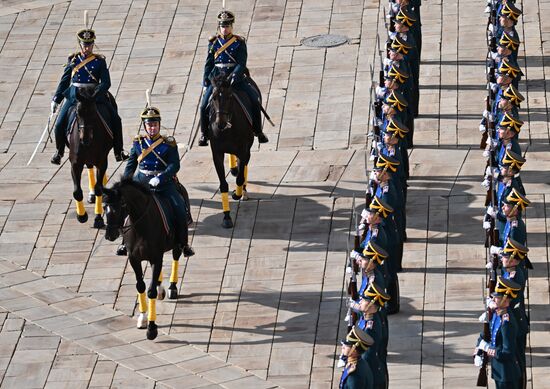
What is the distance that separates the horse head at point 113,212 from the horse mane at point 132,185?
4.8 inches

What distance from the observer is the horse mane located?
29266 millimetres

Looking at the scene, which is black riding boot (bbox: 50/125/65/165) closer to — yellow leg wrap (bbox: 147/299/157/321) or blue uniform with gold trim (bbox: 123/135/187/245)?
blue uniform with gold trim (bbox: 123/135/187/245)

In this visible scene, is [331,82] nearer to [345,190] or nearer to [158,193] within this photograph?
[345,190]

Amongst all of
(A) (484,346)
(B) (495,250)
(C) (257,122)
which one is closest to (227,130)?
(C) (257,122)

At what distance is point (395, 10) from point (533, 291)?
9.20 m

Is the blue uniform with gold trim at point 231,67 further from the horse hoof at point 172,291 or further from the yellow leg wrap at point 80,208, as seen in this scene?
the horse hoof at point 172,291

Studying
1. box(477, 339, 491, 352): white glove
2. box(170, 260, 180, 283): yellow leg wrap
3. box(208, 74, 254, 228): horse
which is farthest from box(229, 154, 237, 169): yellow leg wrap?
box(477, 339, 491, 352): white glove

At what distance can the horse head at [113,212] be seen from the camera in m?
29.0

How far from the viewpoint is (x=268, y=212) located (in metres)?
34.7

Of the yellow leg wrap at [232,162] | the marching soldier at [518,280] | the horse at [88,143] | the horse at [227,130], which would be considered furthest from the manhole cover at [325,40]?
the marching soldier at [518,280]

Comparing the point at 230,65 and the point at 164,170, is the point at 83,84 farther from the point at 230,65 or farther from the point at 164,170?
the point at 164,170

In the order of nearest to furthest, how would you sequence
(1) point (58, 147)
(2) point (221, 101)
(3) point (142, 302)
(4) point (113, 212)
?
(4) point (113, 212) → (3) point (142, 302) → (2) point (221, 101) → (1) point (58, 147)

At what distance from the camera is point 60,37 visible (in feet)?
146

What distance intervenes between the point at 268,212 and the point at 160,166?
426 centimetres
